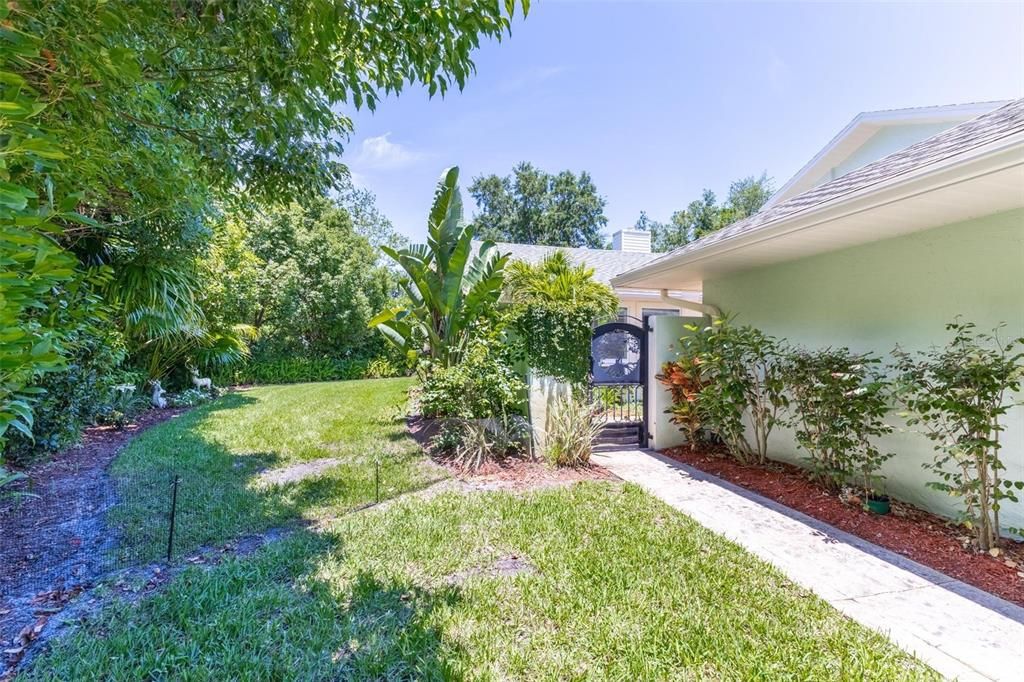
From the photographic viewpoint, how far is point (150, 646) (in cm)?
264

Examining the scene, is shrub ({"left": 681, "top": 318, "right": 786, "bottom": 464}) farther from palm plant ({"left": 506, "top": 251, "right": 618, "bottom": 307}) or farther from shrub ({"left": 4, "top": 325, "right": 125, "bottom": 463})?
shrub ({"left": 4, "top": 325, "right": 125, "bottom": 463})

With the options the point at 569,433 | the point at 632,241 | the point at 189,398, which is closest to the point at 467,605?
the point at 569,433

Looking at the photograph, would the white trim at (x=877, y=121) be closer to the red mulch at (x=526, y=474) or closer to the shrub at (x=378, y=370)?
the red mulch at (x=526, y=474)

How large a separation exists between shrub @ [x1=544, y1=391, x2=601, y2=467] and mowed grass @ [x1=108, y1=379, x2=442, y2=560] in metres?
1.74

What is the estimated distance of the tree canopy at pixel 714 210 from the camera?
1286 inches

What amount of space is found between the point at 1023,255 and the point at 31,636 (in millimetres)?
8049

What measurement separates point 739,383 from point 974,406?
2513mm

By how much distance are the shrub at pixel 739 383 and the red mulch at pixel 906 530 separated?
537mm

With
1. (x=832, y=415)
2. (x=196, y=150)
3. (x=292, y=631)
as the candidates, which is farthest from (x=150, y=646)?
(x=832, y=415)

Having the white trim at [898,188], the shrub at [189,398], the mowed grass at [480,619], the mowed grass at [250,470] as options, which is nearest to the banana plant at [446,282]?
the mowed grass at [250,470]

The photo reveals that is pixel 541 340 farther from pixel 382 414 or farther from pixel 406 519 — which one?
pixel 382 414

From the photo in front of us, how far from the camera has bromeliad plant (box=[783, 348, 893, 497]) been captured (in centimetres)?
482

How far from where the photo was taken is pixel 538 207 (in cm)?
3547

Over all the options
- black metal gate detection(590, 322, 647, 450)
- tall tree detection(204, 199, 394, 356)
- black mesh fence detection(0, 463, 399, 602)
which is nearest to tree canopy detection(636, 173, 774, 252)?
tall tree detection(204, 199, 394, 356)
